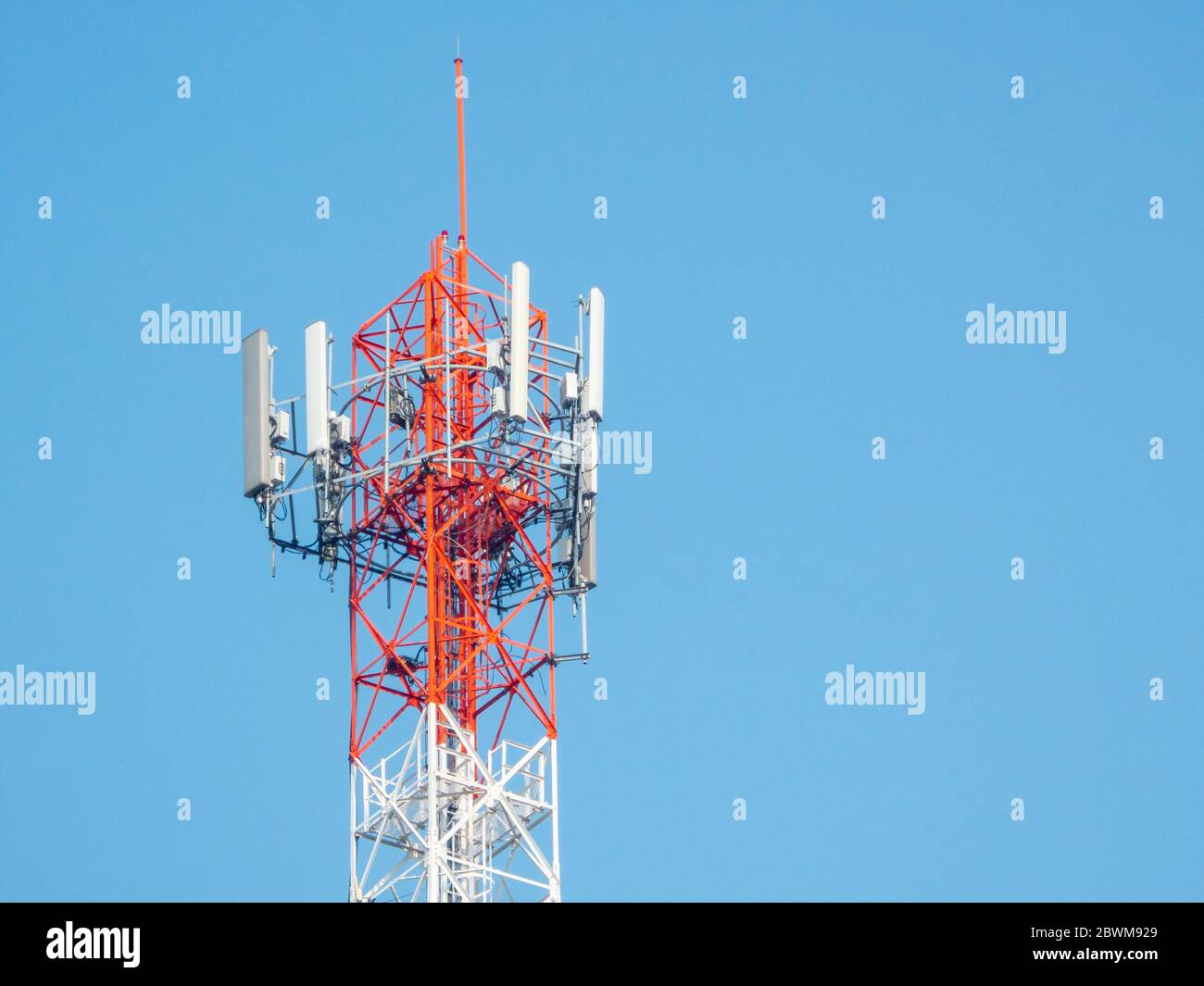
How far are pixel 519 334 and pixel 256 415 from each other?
8059mm

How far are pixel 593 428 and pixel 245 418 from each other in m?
9.81

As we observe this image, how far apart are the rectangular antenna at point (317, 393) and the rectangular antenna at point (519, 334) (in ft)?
17.9

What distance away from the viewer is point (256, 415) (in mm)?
76125

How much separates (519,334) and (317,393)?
5.97 meters

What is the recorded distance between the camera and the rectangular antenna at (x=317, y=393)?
74.9 m

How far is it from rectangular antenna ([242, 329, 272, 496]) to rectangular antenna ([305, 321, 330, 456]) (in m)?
1.28

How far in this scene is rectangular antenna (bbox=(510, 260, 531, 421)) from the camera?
7262 cm

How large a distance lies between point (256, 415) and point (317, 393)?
2.15m

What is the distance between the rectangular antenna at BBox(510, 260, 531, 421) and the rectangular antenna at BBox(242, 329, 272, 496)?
24.4ft

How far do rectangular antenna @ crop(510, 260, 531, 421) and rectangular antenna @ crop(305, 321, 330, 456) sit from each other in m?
5.47

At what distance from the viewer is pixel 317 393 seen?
75125mm

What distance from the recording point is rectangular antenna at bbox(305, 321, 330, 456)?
74.9 meters
